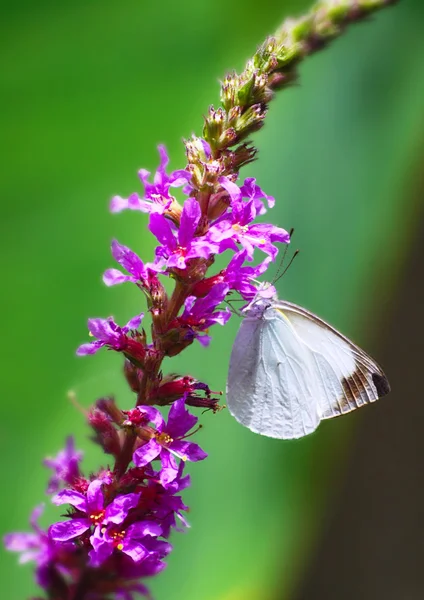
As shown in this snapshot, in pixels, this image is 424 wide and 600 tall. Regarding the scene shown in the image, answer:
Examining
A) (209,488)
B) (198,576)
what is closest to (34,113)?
(209,488)

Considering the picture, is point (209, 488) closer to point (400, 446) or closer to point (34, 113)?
point (34, 113)

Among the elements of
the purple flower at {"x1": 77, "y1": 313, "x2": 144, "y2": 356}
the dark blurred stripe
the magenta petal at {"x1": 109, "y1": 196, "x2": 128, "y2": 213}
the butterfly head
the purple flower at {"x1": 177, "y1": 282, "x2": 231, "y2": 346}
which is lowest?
the dark blurred stripe

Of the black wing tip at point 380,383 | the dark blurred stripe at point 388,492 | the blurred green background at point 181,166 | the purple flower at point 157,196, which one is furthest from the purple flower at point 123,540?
the dark blurred stripe at point 388,492

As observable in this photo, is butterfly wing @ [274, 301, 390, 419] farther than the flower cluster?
Yes

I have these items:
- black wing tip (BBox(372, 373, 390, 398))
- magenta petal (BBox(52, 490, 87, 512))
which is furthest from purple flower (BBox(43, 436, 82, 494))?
black wing tip (BBox(372, 373, 390, 398))

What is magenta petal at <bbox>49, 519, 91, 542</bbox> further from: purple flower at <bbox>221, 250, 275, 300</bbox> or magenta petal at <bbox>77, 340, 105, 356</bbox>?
purple flower at <bbox>221, 250, 275, 300</bbox>

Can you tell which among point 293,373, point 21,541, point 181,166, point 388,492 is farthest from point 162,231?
point 388,492
